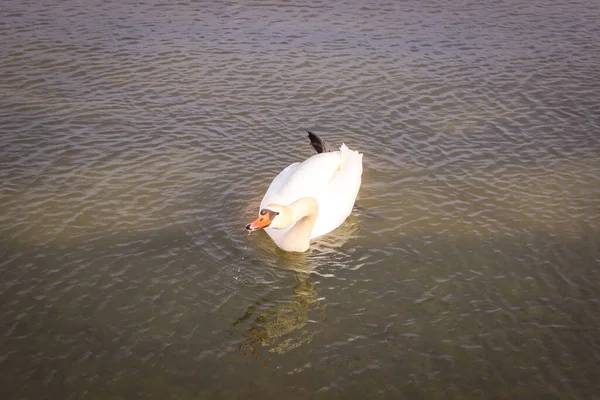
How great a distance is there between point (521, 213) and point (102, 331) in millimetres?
7220

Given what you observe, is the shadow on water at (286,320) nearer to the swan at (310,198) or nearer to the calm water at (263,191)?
the calm water at (263,191)

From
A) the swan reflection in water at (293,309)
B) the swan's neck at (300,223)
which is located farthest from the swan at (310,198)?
the swan reflection in water at (293,309)

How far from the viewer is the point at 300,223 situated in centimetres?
1098

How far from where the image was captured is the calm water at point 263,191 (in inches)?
344

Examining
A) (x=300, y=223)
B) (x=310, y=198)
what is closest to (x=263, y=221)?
(x=300, y=223)

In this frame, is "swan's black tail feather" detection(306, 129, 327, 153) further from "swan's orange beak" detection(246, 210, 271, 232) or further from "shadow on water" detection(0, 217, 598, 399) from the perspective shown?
"swan's orange beak" detection(246, 210, 271, 232)

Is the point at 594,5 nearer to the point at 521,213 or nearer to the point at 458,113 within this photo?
the point at 458,113

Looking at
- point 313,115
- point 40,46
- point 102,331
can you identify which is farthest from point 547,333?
point 40,46

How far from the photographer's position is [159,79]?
1655 centimetres

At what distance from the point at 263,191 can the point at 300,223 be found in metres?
1.88

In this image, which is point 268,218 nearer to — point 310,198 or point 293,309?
point 310,198

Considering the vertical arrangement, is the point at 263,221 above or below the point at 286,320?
above

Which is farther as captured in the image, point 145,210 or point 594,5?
point 594,5

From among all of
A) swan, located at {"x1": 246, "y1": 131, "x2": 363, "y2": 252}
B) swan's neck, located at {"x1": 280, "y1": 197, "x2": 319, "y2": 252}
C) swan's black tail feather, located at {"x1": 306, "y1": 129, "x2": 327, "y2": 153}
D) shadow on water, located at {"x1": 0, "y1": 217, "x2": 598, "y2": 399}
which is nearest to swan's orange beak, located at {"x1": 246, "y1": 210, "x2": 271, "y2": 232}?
swan, located at {"x1": 246, "y1": 131, "x2": 363, "y2": 252}
